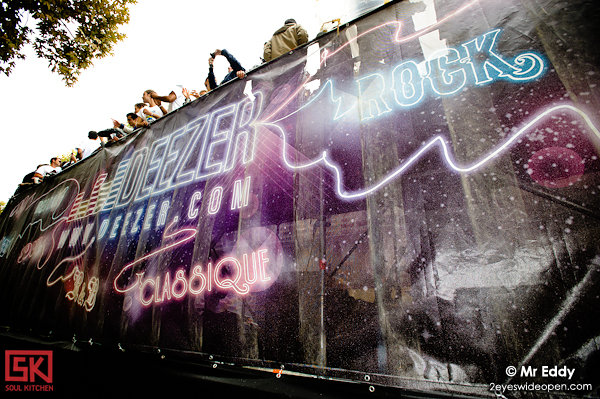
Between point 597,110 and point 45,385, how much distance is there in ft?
17.7

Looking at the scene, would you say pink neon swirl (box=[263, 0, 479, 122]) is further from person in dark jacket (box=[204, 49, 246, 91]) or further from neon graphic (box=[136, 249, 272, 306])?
neon graphic (box=[136, 249, 272, 306])

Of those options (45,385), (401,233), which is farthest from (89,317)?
(401,233)

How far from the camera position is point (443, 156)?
1.45 m

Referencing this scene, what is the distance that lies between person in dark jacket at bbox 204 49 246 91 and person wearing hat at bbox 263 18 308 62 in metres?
0.38

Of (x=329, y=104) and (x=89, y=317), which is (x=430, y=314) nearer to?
(x=329, y=104)

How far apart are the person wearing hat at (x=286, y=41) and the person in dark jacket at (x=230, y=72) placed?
0.38 metres

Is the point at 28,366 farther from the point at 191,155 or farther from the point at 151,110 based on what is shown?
the point at 151,110

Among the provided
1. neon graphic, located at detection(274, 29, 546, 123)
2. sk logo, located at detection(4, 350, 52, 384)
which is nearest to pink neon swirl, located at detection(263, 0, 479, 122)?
neon graphic, located at detection(274, 29, 546, 123)

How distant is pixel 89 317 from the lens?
9.59 ft

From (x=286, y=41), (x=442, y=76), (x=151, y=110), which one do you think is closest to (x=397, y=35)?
(x=442, y=76)

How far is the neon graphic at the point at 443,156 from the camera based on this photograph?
1.26 metres

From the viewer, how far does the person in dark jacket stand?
299 centimetres

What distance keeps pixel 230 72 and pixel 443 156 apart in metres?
3.00

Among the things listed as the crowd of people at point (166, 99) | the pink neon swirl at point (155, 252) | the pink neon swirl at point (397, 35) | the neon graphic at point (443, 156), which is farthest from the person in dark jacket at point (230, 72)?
the pink neon swirl at point (155, 252)
